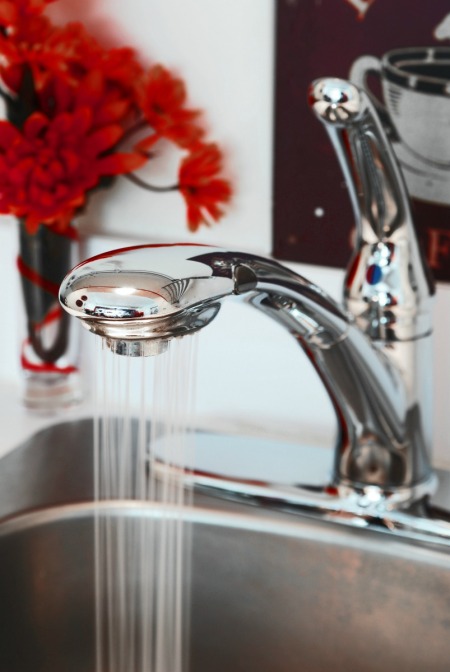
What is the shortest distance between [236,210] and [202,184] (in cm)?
4

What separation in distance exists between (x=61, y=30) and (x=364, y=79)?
0.85ft

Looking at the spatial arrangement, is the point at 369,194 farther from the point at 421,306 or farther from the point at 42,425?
the point at 42,425

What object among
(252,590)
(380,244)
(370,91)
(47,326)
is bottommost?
(252,590)

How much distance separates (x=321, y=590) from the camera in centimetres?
71

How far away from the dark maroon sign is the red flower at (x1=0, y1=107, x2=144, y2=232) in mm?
134

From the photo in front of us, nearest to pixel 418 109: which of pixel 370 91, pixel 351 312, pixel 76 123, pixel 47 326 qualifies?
pixel 370 91

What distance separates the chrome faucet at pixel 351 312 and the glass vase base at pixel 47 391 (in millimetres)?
196

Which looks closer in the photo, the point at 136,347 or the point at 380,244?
the point at 136,347

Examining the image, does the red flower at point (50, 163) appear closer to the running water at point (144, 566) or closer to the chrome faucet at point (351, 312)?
the running water at point (144, 566)

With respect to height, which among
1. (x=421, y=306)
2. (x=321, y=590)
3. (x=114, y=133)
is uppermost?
(x=114, y=133)

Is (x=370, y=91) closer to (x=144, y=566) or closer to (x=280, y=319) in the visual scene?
(x=280, y=319)

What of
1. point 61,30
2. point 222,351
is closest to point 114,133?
point 61,30

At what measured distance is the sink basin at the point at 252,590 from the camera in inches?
27.2

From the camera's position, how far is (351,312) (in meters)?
0.67
